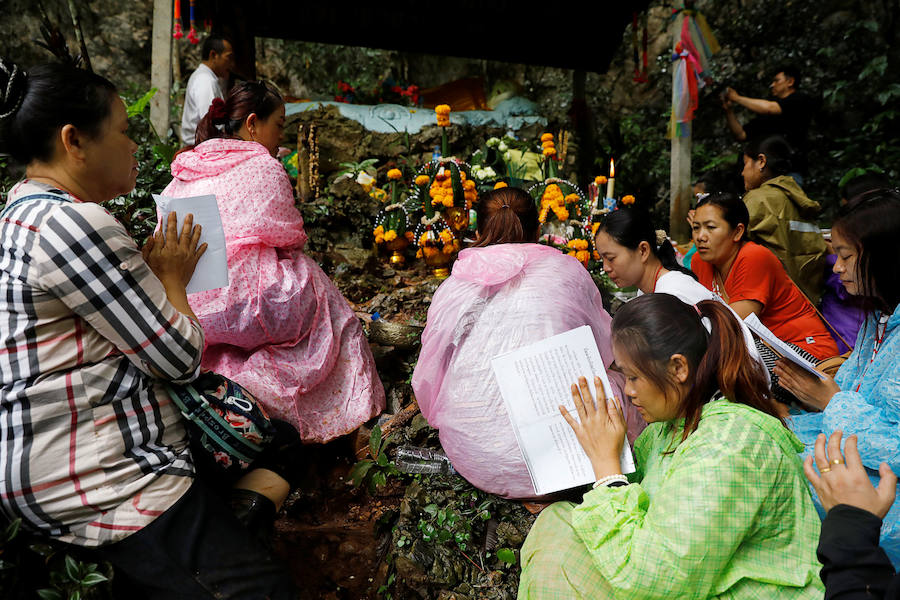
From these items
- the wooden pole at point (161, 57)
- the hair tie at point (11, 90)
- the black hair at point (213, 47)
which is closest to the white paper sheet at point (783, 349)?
the hair tie at point (11, 90)

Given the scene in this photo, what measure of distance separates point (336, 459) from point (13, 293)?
5.93ft

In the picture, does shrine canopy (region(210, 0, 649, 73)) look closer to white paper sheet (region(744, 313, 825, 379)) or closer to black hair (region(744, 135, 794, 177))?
black hair (region(744, 135, 794, 177))

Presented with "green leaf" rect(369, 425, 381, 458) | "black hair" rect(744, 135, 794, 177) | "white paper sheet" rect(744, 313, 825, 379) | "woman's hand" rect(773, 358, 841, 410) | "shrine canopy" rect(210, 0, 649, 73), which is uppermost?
"shrine canopy" rect(210, 0, 649, 73)

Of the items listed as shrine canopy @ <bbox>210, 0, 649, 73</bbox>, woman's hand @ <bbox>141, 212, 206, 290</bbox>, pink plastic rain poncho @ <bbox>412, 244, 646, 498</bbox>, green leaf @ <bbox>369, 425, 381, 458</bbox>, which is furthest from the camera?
shrine canopy @ <bbox>210, 0, 649, 73</bbox>

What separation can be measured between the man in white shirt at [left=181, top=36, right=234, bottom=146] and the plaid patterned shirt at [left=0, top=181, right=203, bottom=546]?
3.07 metres

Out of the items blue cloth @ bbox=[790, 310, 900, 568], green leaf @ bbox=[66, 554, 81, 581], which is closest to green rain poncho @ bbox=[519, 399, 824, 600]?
blue cloth @ bbox=[790, 310, 900, 568]

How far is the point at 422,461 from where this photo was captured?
2.43 m

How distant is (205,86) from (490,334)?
11.2 ft

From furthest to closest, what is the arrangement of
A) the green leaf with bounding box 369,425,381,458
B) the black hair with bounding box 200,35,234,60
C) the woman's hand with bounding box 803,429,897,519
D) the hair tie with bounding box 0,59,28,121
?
1. the black hair with bounding box 200,35,234,60
2. the green leaf with bounding box 369,425,381,458
3. the hair tie with bounding box 0,59,28,121
4. the woman's hand with bounding box 803,429,897,519

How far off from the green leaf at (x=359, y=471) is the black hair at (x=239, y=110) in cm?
184

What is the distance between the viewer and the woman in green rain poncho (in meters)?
1.17

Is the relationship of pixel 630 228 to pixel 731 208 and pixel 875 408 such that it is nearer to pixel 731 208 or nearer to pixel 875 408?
pixel 731 208

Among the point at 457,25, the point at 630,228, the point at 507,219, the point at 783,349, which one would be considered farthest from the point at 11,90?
the point at 457,25

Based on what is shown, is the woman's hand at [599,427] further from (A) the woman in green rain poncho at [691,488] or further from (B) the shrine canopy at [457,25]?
(B) the shrine canopy at [457,25]
